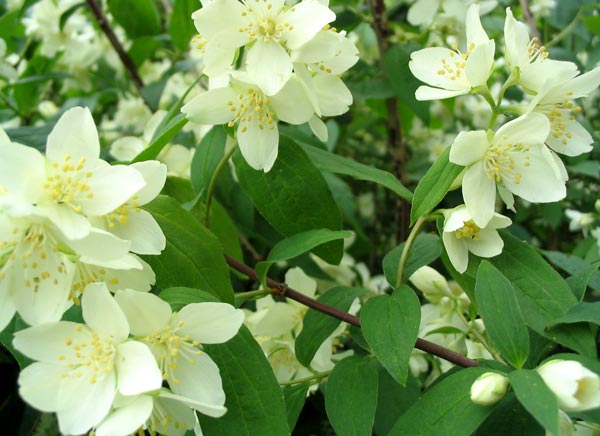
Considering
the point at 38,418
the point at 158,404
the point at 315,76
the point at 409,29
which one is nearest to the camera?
the point at 158,404

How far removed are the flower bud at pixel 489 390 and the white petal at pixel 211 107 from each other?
735mm

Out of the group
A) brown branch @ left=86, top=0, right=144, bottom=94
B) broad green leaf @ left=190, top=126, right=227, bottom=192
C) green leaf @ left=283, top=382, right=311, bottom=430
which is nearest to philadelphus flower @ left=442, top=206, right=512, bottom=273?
green leaf @ left=283, top=382, right=311, bottom=430

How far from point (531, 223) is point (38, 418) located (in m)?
2.17

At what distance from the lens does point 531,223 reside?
2.90 meters

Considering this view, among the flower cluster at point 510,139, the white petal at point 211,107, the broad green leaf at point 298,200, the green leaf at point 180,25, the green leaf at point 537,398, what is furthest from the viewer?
the green leaf at point 180,25

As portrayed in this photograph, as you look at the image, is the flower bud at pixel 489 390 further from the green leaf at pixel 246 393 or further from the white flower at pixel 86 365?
the white flower at pixel 86 365

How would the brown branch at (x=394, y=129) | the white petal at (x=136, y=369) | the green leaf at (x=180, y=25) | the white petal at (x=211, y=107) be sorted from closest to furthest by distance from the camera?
the white petal at (x=136, y=369)
the white petal at (x=211, y=107)
the green leaf at (x=180, y=25)
the brown branch at (x=394, y=129)

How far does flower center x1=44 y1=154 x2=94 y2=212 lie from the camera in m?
1.07

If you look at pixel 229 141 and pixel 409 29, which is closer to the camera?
pixel 229 141

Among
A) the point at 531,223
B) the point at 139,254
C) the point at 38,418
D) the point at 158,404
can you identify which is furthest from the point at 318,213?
the point at 531,223

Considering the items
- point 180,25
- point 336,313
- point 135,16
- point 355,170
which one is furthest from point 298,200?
point 135,16

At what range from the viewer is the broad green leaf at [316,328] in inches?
53.9

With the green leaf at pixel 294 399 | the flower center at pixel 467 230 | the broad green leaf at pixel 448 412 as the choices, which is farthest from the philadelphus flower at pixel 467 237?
the green leaf at pixel 294 399

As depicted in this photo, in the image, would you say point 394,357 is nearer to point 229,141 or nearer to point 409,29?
point 229,141
